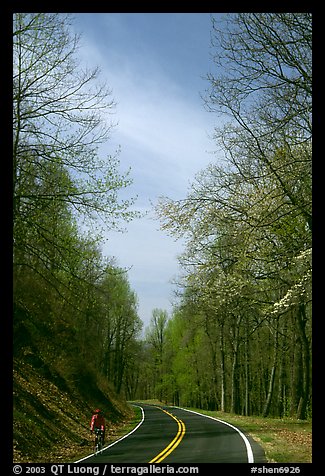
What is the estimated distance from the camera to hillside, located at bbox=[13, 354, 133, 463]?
13.6m

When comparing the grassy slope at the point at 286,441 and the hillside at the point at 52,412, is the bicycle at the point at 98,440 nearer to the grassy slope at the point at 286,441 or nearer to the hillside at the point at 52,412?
the hillside at the point at 52,412

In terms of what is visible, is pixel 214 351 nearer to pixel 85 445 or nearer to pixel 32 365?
pixel 32 365

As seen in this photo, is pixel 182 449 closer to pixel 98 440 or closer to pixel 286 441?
pixel 98 440

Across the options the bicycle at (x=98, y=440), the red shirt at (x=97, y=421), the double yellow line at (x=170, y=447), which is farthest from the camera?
the bicycle at (x=98, y=440)

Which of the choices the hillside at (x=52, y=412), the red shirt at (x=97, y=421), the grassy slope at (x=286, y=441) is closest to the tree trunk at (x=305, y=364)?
the grassy slope at (x=286, y=441)

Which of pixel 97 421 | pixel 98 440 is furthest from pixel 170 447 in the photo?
pixel 97 421

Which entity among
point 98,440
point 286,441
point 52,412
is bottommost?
point 286,441

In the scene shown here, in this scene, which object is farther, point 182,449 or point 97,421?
point 182,449

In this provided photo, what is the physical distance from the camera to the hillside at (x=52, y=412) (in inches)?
535

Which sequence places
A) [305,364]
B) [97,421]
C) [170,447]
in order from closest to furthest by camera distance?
[97,421] → [170,447] → [305,364]

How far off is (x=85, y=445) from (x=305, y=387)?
15.1 m

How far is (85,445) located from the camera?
15.2m

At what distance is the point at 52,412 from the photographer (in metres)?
16.9
